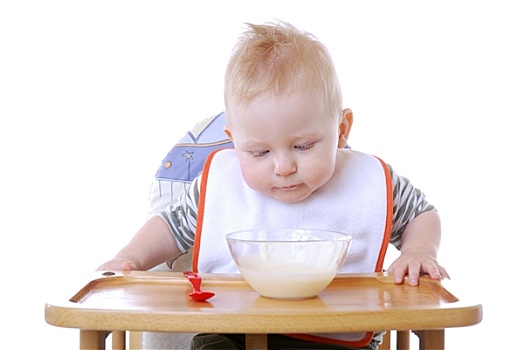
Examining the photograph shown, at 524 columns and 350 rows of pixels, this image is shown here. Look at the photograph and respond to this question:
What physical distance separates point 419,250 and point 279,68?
1.34 feet

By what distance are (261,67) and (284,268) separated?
0.40m

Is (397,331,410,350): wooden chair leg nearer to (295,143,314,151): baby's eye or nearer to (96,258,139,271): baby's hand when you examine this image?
(295,143,314,151): baby's eye

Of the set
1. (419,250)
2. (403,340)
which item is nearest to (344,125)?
(419,250)

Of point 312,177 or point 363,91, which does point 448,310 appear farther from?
point 363,91

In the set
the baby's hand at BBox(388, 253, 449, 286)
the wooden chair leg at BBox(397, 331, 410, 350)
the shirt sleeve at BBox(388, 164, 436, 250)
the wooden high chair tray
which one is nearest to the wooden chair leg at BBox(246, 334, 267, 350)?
the wooden high chair tray

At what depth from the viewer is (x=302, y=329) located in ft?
3.87

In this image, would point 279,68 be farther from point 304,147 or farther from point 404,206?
point 404,206

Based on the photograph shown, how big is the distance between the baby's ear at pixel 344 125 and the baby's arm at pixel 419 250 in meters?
0.21

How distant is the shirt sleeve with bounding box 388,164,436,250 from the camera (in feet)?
5.81

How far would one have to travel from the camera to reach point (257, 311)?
121cm

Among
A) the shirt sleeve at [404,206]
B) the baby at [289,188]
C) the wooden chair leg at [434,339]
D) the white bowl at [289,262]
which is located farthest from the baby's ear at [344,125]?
the wooden chair leg at [434,339]

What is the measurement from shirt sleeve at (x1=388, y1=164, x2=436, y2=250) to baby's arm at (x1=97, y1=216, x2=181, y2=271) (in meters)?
0.43

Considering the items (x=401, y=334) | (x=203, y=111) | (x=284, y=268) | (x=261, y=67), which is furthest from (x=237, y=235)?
(x=203, y=111)

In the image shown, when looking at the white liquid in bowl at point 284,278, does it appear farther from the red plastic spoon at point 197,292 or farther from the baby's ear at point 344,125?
the baby's ear at point 344,125
